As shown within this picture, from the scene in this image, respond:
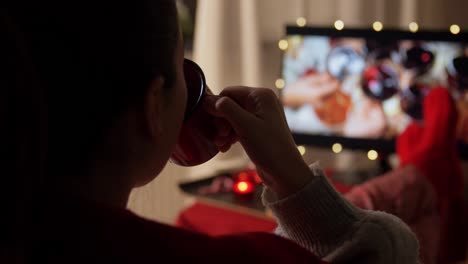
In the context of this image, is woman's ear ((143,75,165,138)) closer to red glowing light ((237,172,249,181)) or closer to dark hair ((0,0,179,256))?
dark hair ((0,0,179,256))

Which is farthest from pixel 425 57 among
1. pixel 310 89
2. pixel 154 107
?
pixel 154 107

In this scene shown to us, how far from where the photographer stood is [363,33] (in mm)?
2129

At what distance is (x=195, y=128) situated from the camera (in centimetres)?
79

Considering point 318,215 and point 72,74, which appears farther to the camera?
point 318,215

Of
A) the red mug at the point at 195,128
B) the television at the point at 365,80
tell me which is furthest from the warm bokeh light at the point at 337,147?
the red mug at the point at 195,128

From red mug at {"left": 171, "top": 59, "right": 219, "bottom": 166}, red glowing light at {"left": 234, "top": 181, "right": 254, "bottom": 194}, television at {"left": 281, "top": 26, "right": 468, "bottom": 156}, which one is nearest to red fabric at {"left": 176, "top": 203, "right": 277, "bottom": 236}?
red glowing light at {"left": 234, "top": 181, "right": 254, "bottom": 194}

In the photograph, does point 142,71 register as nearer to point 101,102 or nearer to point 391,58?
point 101,102

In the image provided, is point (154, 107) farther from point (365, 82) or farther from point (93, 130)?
point (365, 82)

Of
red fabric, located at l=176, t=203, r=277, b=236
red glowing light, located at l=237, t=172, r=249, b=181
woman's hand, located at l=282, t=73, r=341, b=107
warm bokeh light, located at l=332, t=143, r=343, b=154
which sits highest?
woman's hand, located at l=282, t=73, r=341, b=107

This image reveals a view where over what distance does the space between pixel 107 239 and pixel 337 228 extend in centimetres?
31

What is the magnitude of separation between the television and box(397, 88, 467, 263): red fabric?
0.30 feet

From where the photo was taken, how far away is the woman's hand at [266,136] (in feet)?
2.43

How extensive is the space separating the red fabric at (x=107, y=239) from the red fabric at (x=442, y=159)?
133 cm

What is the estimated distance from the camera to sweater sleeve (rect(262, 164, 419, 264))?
2.43 ft
